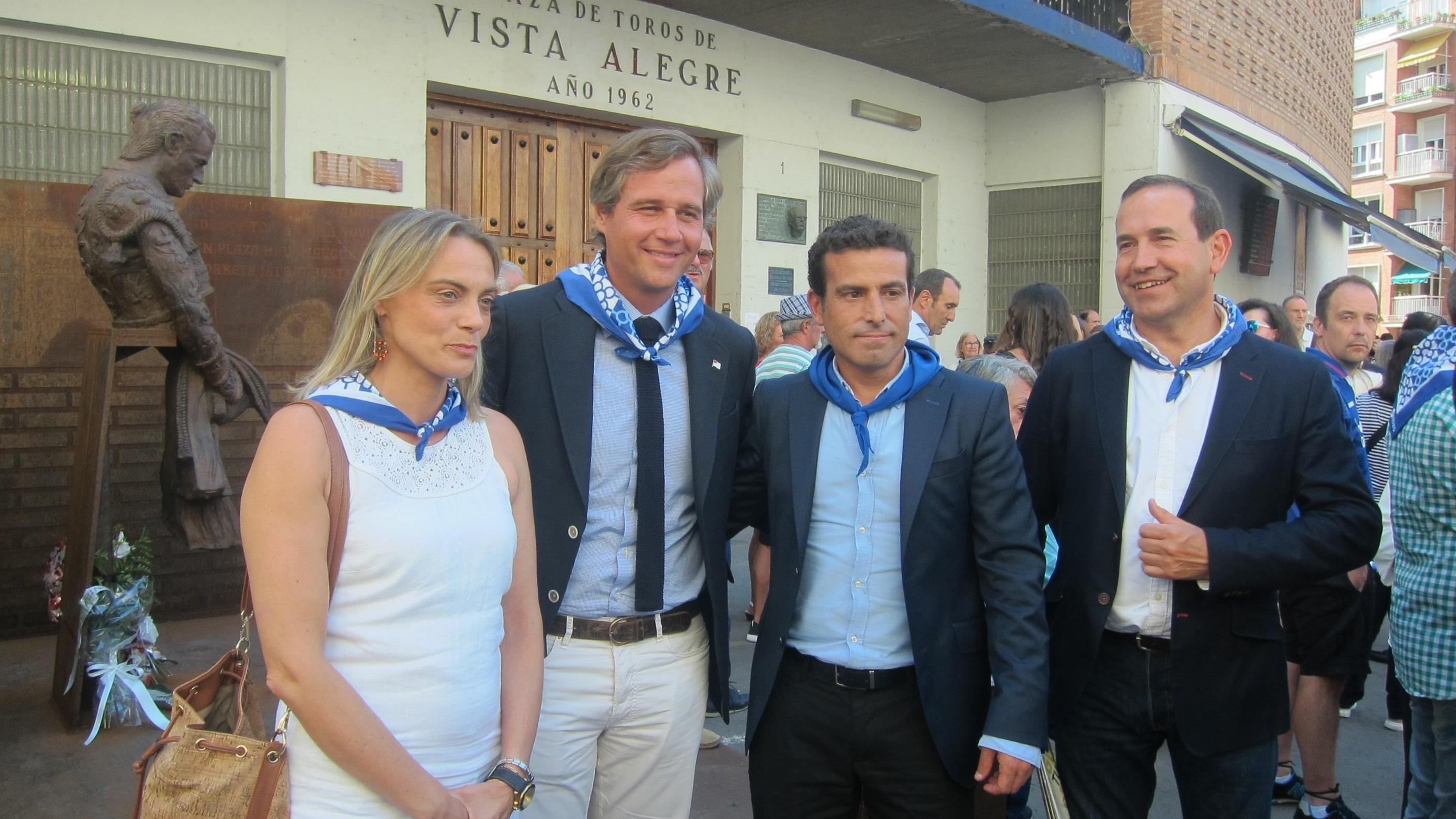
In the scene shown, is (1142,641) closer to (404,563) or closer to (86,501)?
(404,563)

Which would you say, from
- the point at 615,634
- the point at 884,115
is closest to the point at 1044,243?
the point at 884,115

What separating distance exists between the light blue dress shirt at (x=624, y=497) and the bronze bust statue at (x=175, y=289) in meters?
2.88

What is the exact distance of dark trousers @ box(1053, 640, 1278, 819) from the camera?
249 centimetres

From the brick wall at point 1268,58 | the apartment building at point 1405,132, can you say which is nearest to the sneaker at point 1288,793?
the brick wall at point 1268,58

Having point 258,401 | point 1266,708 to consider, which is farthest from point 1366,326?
point 258,401

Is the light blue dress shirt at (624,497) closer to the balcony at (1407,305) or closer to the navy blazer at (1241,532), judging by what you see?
the navy blazer at (1241,532)

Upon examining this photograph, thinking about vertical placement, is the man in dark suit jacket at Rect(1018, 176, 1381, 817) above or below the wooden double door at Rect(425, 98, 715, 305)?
below

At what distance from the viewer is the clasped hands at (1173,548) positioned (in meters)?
2.37

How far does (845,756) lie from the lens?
2.46 m

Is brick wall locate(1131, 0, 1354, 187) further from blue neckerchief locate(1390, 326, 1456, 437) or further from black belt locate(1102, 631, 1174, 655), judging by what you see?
black belt locate(1102, 631, 1174, 655)

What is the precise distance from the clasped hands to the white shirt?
79 millimetres

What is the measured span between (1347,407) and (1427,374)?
956 millimetres

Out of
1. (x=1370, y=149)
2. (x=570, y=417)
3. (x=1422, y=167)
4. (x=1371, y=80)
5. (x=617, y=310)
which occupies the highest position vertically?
(x=1371, y=80)

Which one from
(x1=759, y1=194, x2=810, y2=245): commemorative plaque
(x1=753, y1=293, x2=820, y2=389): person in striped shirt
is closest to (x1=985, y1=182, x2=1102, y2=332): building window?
(x1=759, y1=194, x2=810, y2=245): commemorative plaque
